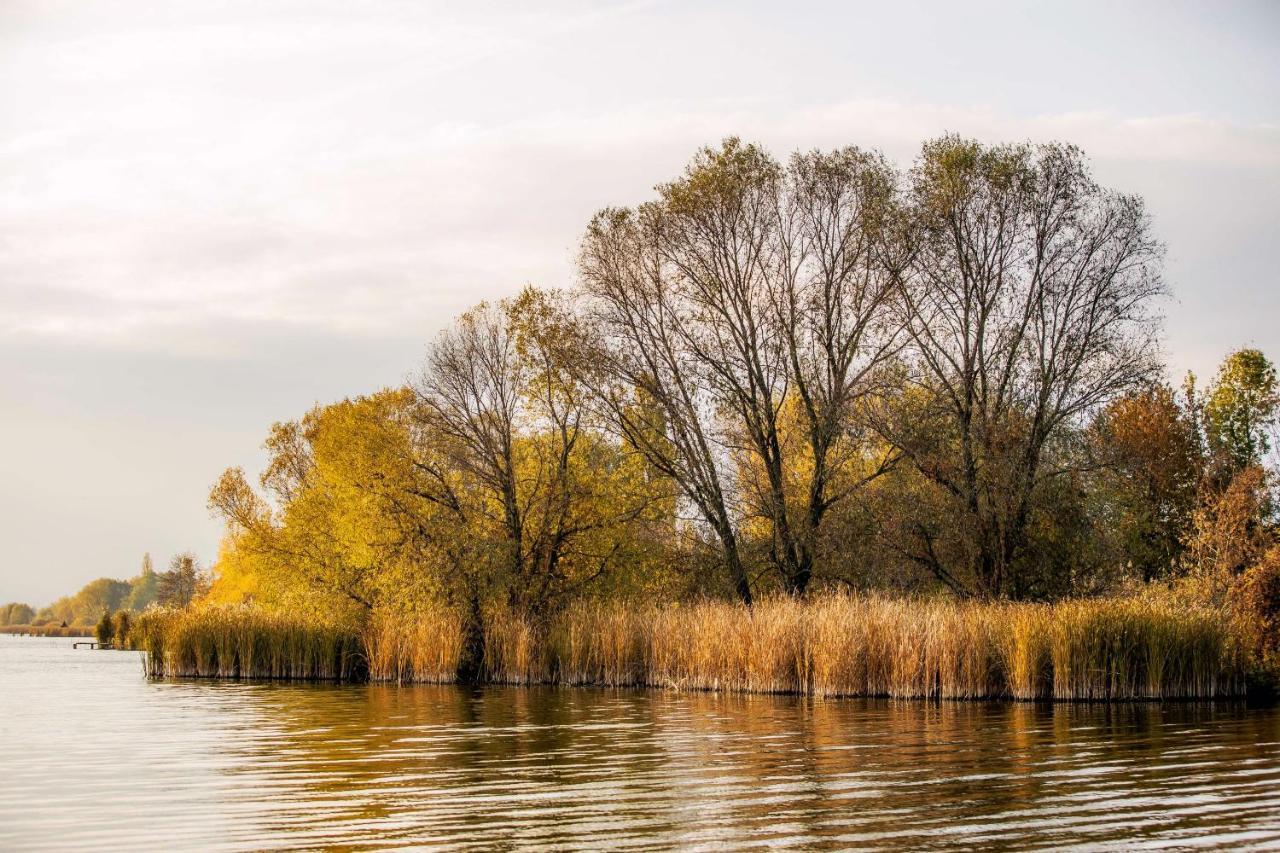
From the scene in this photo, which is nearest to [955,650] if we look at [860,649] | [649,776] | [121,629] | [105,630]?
[860,649]

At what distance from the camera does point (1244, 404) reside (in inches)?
1838

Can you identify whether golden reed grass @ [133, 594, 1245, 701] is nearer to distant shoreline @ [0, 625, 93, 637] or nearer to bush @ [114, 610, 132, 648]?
bush @ [114, 610, 132, 648]

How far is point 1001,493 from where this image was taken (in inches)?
1356

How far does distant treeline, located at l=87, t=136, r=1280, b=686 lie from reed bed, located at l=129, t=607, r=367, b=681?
2.82 ft

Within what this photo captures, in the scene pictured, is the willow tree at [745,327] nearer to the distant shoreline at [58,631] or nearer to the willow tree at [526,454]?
the willow tree at [526,454]

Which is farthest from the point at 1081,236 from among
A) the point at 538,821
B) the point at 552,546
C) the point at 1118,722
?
the point at 538,821

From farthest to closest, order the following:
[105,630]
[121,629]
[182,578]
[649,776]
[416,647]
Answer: [182,578]
[105,630]
[121,629]
[416,647]
[649,776]

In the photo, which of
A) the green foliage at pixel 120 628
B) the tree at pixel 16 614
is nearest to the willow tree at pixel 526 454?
the green foliage at pixel 120 628

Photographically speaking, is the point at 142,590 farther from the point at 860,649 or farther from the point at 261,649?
the point at 860,649

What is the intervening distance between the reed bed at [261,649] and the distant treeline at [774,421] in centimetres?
86

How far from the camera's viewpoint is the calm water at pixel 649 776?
34.3 ft

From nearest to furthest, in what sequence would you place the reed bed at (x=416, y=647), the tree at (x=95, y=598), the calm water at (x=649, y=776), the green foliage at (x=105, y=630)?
the calm water at (x=649, y=776) < the reed bed at (x=416, y=647) < the green foliage at (x=105, y=630) < the tree at (x=95, y=598)

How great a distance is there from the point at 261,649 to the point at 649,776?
2465 cm

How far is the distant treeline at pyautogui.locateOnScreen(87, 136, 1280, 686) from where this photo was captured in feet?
114
